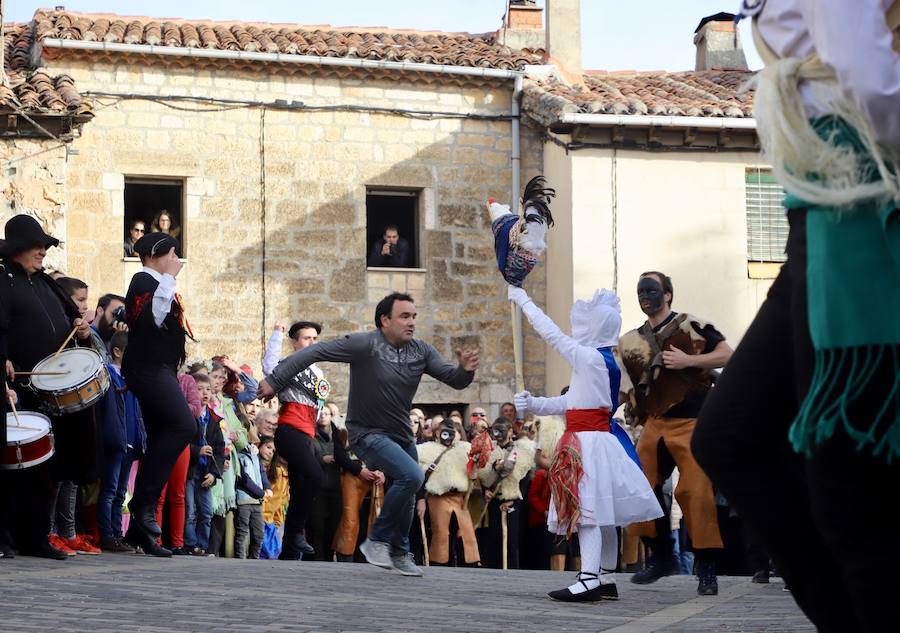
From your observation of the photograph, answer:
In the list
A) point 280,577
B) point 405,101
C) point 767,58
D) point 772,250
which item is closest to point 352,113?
point 405,101

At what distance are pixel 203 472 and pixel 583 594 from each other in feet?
18.0

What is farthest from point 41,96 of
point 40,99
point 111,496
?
point 111,496

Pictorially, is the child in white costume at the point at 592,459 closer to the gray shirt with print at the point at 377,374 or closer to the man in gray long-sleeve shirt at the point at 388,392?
the man in gray long-sleeve shirt at the point at 388,392

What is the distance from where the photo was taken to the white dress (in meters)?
9.19

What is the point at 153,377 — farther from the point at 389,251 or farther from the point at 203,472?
the point at 389,251

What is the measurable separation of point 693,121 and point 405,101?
4257 mm

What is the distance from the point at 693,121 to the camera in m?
22.6

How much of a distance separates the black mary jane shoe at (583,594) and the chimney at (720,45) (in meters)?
19.5

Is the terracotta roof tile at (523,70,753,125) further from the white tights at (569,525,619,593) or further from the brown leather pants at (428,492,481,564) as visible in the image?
the white tights at (569,525,619,593)

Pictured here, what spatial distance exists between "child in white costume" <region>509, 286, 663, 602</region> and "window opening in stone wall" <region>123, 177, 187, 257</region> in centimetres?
1366

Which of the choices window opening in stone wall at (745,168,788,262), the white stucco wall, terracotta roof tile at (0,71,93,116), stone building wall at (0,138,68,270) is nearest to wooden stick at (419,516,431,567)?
stone building wall at (0,138,68,270)

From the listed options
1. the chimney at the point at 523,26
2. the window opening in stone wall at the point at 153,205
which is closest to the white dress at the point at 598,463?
the window opening in stone wall at the point at 153,205

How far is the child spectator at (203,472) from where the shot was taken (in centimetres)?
1315

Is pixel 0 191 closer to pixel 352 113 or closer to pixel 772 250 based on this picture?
pixel 352 113
